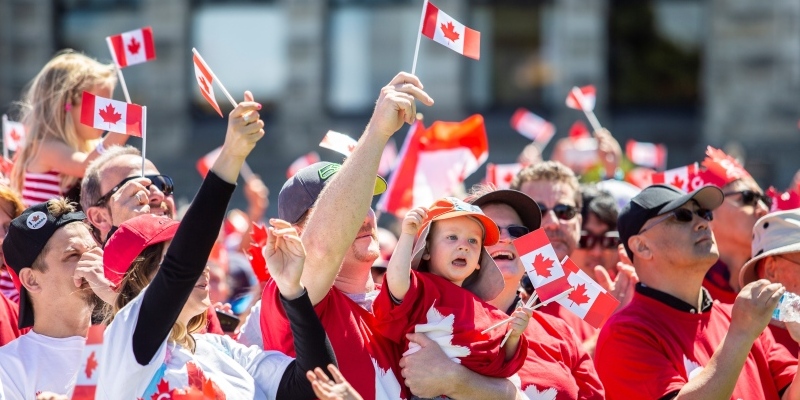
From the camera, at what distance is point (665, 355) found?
4.03 meters

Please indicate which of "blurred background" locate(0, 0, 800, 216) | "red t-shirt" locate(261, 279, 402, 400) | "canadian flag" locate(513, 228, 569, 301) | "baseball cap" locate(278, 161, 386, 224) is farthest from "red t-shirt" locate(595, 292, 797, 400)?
"blurred background" locate(0, 0, 800, 216)

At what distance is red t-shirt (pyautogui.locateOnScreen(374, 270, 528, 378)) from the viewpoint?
3509 millimetres

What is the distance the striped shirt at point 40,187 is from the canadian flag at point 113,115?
30.0 inches

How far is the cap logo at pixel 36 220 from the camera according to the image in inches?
150

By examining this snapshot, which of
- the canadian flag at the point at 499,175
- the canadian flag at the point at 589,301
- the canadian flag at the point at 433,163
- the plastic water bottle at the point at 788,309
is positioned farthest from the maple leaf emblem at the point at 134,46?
the plastic water bottle at the point at 788,309

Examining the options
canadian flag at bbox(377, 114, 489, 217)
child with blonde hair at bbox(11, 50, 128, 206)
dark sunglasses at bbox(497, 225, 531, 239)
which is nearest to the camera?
dark sunglasses at bbox(497, 225, 531, 239)

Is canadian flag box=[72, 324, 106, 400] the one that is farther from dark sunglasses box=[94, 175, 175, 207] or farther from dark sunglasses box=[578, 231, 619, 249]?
dark sunglasses box=[578, 231, 619, 249]

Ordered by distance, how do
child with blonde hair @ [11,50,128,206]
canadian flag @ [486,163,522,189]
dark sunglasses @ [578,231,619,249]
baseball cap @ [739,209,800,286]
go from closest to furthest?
baseball cap @ [739,209,800,286] → child with blonde hair @ [11,50,128,206] → dark sunglasses @ [578,231,619,249] → canadian flag @ [486,163,522,189]

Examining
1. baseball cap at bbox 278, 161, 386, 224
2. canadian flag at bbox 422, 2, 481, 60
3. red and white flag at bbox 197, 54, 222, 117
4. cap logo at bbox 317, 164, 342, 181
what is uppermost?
canadian flag at bbox 422, 2, 481, 60

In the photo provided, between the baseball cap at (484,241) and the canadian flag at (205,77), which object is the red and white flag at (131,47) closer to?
the canadian flag at (205,77)

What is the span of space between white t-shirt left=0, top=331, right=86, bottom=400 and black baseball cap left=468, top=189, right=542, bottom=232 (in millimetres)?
1435

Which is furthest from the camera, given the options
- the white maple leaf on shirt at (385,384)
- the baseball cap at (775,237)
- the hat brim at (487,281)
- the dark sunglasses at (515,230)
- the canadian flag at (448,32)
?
the baseball cap at (775,237)

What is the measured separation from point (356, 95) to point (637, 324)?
10635 mm

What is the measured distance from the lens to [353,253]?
3.64 m
